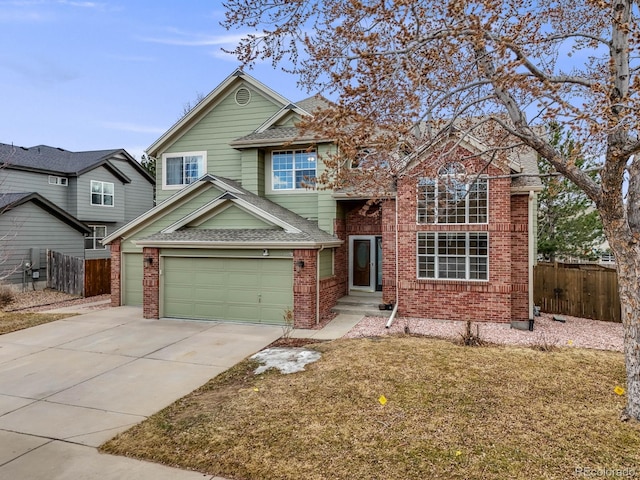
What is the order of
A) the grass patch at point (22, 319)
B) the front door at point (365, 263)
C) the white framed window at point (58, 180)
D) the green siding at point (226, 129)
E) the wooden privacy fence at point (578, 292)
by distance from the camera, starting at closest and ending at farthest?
the grass patch at point (22, 319) → the wooden privacy fence at point (578, 292) → the front door at point (365, 263) → the green siding at point (226, 129) → the white framed window at point (58, 180)

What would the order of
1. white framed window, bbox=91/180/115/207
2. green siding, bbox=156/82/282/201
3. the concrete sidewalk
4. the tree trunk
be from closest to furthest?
the concrete sidewalk → the tree trunk → green siding, bbox=156/82/282/201 → white framed window, bbox=91/180/115/207

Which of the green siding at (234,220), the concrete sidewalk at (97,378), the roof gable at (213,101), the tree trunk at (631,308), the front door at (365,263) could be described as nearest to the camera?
the concrete sidewalk at (97,378)

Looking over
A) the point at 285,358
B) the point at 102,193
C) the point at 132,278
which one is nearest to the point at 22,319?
the point at 132,278

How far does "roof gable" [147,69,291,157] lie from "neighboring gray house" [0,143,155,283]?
7792 mm

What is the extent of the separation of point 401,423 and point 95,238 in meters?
25.2

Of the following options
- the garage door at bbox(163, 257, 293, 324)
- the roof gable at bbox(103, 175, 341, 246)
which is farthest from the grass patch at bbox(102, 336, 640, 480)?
the roof gable at bbox(103, 175, 341, 246)

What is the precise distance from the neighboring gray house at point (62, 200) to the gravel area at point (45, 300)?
4.25ft

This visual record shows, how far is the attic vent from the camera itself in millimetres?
16312

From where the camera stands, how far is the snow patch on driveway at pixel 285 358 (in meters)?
8.05

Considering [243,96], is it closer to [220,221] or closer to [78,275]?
[220,221]

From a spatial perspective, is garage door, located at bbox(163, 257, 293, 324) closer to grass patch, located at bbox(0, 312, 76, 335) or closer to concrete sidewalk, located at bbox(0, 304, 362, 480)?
concrete sidewalk, located at bbox(0, 304, 362, 480)

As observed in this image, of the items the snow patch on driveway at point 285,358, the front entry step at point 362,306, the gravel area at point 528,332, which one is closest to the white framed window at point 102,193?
the front entry step at point 362,306

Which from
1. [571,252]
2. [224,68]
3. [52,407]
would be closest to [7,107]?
[224,68]

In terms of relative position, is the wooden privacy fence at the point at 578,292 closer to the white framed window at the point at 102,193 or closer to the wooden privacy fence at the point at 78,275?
the wooden privacy fence at the point at 78,275
